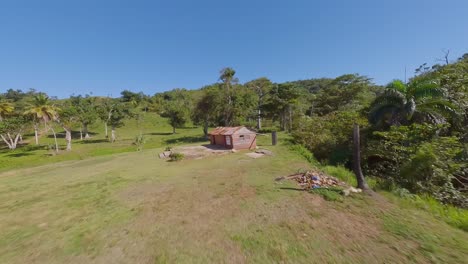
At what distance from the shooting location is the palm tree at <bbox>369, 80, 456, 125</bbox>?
38.7 ft

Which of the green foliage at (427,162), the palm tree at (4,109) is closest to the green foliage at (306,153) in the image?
the green foliage at (427,162)

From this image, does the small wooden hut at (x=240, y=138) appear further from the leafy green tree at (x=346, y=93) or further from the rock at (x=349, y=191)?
the leafy green tree at (x=346, y=93)

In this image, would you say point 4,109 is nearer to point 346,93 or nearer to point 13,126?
point 13,126

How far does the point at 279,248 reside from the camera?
568 cm

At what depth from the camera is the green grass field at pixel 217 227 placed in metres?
5.47

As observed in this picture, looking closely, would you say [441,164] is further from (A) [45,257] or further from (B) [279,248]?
(A) [45,257]

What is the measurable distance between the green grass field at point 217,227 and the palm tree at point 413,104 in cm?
512

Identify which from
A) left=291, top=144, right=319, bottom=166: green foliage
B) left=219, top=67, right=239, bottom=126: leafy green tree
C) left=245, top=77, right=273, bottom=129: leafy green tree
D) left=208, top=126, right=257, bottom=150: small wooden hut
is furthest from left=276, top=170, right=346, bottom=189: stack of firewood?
left=245, top=77, right=273, bottom=129: leafy green tree

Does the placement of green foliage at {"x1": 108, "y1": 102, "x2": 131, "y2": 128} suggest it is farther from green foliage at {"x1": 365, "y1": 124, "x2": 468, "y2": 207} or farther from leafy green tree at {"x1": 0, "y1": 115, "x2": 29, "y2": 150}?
green foliage at {"x1": 365, "y1": 124, "x2": 468, "y2": 207}

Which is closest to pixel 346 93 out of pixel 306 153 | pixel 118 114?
pixel 306 153

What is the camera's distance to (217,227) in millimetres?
7008

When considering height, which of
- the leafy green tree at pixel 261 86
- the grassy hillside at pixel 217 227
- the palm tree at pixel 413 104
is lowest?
the grassy hillside at pixel 217 227

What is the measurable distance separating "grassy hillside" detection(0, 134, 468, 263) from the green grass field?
0.03m

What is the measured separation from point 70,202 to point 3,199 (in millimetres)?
5099
